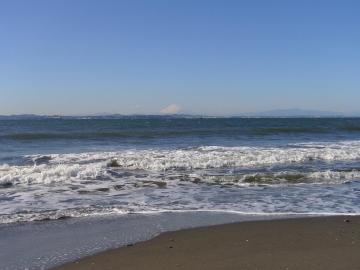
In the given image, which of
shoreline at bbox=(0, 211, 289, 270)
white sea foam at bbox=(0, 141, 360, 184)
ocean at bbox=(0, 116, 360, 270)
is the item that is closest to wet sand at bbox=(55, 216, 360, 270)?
shoreline at bbox=(0, 211, 289, 270)

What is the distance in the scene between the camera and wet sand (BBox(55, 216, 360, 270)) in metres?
6.38

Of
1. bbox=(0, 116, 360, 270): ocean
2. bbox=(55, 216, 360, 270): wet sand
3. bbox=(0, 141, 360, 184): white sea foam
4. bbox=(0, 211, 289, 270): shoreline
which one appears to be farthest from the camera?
bbox=(0, 141, 360, 184): white sea foam

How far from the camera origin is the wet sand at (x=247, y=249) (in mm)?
6383

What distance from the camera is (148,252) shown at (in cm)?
717

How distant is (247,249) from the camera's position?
7.24 m

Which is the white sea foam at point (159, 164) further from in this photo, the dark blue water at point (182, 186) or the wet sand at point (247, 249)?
the wet sand at point (247, 249)

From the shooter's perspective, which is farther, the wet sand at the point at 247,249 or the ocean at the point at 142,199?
the ocean at the point at 142,199

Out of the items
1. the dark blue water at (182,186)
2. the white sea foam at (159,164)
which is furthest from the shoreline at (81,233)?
the white sea foam at (159,164)

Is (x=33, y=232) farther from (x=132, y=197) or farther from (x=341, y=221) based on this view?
(x=341, y=221)

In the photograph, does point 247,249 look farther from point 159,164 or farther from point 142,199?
point 159,164

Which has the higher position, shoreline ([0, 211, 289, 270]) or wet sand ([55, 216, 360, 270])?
wet sand ([55, 216, 360, 270])

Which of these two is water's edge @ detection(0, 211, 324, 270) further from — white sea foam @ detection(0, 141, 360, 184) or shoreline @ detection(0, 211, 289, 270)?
white sea foam @ detection(0, 141, 360, 184)

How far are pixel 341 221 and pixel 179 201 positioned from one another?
3.84 m

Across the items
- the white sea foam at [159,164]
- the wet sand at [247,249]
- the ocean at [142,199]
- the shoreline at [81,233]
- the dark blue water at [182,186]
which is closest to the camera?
the wet sand at [247,249]
